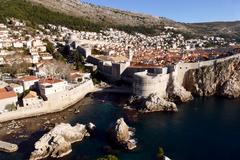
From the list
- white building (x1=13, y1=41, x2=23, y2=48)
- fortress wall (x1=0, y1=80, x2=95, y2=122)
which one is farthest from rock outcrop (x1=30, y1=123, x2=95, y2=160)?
white building (x1=13, y1=41, x2=23, y2=48)

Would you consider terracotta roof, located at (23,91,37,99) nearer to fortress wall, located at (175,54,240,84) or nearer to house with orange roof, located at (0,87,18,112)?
house with orange roof, located at (0,87,18,112)

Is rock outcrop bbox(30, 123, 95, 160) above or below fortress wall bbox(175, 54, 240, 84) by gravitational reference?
below

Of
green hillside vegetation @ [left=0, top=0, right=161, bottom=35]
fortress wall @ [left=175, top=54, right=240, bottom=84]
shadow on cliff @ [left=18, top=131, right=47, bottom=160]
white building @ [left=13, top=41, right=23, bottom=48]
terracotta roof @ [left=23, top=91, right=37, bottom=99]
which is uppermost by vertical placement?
green hillside vegetation @ [left=0, top=0, right=161, bottom=35]

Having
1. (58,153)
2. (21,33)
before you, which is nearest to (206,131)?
(58,153)

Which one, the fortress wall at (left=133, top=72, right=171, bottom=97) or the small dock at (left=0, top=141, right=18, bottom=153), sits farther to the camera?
the fortress wall at (left=133, top=72, right=171, bottom=97)

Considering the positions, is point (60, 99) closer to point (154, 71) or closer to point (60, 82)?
point (60, 82)

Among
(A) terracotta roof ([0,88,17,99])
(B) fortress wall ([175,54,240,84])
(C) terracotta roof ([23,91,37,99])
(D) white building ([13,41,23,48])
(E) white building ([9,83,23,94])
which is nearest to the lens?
(A) terracotta roof ([0,88,17,99])

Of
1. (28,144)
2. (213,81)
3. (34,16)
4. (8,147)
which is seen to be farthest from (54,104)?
(34,16)

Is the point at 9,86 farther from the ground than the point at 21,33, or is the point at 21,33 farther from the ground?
the point at 21,33
